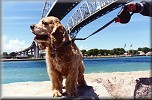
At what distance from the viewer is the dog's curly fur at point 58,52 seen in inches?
119

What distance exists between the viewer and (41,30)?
2.99 metres

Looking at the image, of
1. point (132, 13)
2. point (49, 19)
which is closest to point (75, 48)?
point (49, 19)

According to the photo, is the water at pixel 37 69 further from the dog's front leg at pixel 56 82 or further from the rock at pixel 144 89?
the dog's front leg at pixel 56 82

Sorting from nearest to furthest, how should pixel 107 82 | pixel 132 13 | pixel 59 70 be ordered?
pixel 132 13, pixel 59 70, pixel 107 82

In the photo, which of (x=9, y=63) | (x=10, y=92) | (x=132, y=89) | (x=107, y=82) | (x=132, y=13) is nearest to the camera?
(x=132, y=13)

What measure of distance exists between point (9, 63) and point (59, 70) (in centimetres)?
1584

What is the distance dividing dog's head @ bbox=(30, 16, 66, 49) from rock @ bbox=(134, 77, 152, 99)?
4.64 ft

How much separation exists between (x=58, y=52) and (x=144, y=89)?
1.37 m

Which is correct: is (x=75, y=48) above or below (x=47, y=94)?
above

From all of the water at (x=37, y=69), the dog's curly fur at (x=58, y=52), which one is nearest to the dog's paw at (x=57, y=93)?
the dog's curly fur at (x=58, y=52)

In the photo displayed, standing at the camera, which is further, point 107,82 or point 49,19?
point 107,82

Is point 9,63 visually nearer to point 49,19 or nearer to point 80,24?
point 80,24

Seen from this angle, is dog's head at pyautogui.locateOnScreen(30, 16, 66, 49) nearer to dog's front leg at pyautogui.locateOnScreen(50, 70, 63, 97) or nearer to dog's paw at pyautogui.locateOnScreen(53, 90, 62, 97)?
dog's front leg at pyautogui.locateOnScreen(50, 70, 63, 97)

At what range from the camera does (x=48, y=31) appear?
306cm
